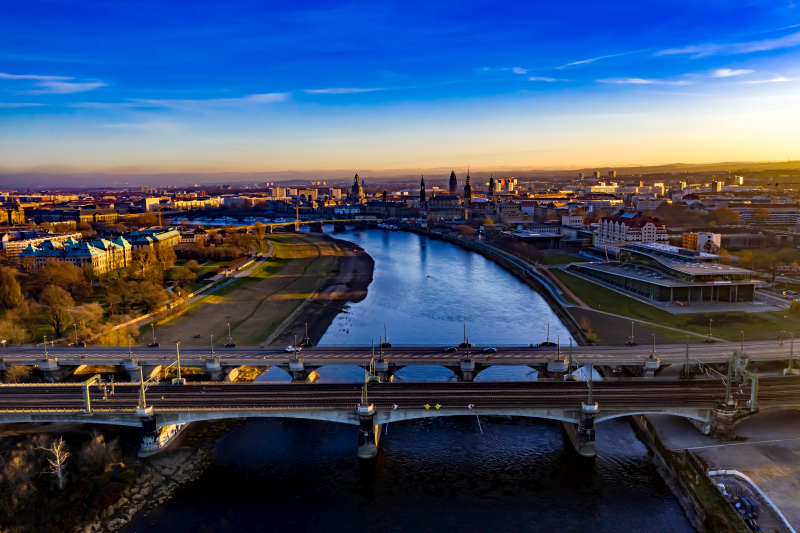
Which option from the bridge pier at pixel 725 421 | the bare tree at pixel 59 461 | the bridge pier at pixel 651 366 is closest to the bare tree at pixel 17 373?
the bare tree at pixel 59 461

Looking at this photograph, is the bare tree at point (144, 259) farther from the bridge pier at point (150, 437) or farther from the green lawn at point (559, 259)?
the green lawn at point (559, 259)

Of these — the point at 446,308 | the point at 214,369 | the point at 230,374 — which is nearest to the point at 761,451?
the point at 230,374

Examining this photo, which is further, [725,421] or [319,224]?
[319,224]

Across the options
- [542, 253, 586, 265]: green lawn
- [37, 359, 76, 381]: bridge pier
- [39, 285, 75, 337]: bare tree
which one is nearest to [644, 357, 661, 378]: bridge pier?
[37, 359, 76, 381]: bridge pier

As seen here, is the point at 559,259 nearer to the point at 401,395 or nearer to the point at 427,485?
the point at 401,395

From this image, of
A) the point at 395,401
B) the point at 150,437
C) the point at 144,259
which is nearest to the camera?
the point at 150,437

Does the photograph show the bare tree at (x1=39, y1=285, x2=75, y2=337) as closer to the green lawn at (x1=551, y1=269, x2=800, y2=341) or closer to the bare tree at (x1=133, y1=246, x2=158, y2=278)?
the bare tree at (x1=133, y1=246, x2=158, y2=278)
